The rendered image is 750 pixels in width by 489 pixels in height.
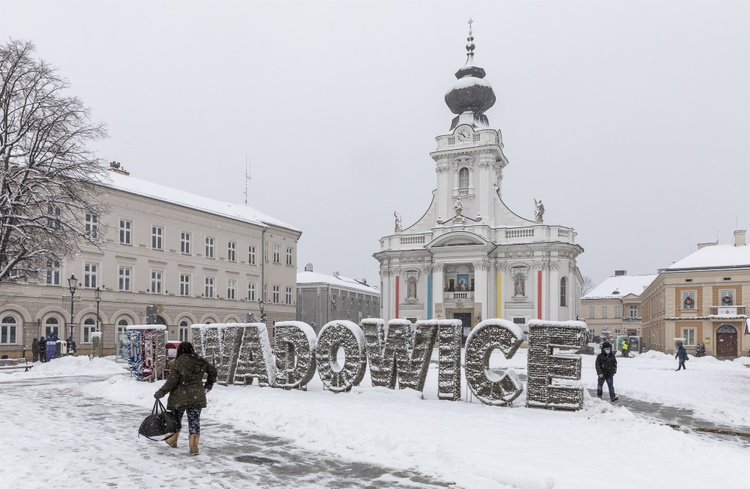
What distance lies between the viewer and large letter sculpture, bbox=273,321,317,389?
57.9ft

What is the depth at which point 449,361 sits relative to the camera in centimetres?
1591

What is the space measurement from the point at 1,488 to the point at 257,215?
5305 cm

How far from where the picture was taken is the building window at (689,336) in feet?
166

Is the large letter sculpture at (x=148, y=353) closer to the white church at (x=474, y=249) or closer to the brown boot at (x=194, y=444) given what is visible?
the brown boot at (x=194, y=444)

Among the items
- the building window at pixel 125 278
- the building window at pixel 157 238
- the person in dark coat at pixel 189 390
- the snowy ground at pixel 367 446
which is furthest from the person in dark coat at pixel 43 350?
the person in dark coat at pixel 189 390

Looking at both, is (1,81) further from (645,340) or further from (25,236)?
(645,340)

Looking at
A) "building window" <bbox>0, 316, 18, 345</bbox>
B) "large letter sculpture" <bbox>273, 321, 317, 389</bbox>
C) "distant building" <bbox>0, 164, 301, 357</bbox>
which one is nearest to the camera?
"large letter sculpture" <bbox>273, 321, 317, 389</bbox>

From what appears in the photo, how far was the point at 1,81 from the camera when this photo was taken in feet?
83.9

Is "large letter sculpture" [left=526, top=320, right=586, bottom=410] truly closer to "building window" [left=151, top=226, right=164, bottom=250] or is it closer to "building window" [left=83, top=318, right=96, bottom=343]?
"building window" [left=83, top=318, right=96, bottom=343]

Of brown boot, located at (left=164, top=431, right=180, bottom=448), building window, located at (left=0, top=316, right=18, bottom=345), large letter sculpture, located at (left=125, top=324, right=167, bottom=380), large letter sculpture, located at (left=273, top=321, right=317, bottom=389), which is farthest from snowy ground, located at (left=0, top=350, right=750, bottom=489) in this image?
building window, located at (left=0, top=316, right=18, bottom=345)

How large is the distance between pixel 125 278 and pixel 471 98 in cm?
3618

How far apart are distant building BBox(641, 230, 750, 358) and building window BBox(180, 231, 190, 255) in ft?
134

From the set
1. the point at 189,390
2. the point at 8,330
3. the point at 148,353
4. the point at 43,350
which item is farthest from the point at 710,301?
the point at 8,330

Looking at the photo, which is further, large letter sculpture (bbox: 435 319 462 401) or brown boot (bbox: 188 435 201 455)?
large letter sculpture (bbox: 435 319 462 401)
